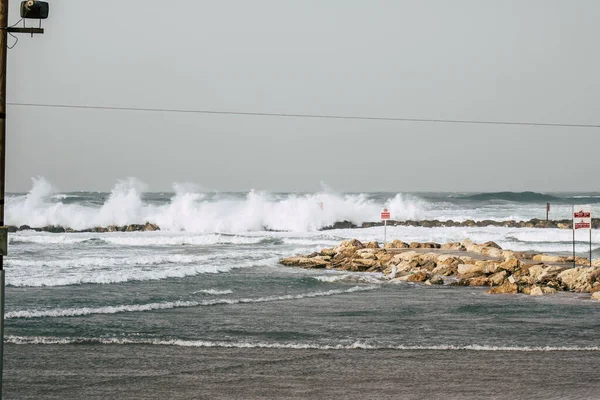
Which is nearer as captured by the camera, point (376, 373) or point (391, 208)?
point (376, 373)

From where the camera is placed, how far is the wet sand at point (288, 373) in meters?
9.99

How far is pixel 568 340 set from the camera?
14.0m

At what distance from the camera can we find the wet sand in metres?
9.99

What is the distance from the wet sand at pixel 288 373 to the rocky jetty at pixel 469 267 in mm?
9241

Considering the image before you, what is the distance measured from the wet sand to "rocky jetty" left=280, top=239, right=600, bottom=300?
30.3 feet

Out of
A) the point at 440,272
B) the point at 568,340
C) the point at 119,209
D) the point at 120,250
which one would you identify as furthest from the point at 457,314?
the point at 119,209

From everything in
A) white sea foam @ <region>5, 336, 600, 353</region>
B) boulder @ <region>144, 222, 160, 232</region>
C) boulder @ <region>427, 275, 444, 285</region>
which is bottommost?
white sea foam @ <region>5, 336, 600, 353</region>

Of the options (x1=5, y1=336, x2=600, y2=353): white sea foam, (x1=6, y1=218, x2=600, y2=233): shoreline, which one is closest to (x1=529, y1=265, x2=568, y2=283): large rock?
(x1=5, y1=336, x2=600, y2=353): white sea foam

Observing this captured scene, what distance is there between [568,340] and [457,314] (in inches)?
135

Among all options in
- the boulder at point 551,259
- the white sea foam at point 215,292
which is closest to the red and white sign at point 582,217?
the boulder at point 551,259

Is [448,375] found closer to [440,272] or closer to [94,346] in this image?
[94,346]

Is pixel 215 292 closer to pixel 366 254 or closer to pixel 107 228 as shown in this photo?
pixel 366 254

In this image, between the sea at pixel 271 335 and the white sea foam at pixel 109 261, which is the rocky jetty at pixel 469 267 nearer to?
the sea at pixel 271 335

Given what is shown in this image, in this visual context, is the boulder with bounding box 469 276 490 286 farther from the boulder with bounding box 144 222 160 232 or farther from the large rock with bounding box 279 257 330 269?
the boulder with bounding box 144 222 160 232
